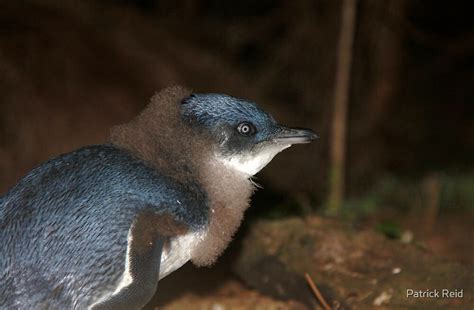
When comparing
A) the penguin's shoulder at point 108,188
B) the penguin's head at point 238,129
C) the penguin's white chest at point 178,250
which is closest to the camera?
the penguin's shoulder at point 108,188

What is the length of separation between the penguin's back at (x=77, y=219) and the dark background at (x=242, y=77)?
3.44 m

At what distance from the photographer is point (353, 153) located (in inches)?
328

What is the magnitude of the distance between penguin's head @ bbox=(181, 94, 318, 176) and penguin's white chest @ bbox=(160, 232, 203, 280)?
431 millimetres

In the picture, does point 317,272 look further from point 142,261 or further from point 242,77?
point 242,77

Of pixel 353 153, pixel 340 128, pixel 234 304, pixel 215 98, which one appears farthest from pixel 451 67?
pixel 215 98

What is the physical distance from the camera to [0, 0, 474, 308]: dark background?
6.64 m

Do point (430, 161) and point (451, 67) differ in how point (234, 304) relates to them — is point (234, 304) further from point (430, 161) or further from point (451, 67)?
point (451, 67)

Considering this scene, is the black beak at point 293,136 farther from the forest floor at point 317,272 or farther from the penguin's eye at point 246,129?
the forest floor at point 317,272

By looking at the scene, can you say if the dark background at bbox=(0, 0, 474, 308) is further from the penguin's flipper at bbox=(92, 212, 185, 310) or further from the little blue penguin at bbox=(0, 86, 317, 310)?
the penguin's flipper at bbox=(92, 212, 185, 310)

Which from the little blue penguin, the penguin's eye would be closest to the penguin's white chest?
the little blue penguin

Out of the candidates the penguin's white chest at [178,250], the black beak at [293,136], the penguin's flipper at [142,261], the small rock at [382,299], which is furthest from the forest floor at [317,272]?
the penguin's flipper at [142,261]

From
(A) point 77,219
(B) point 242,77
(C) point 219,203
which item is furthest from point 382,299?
(B) point 242,77

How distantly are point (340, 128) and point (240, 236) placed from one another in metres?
1.81

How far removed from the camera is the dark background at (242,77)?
21.8 feet
